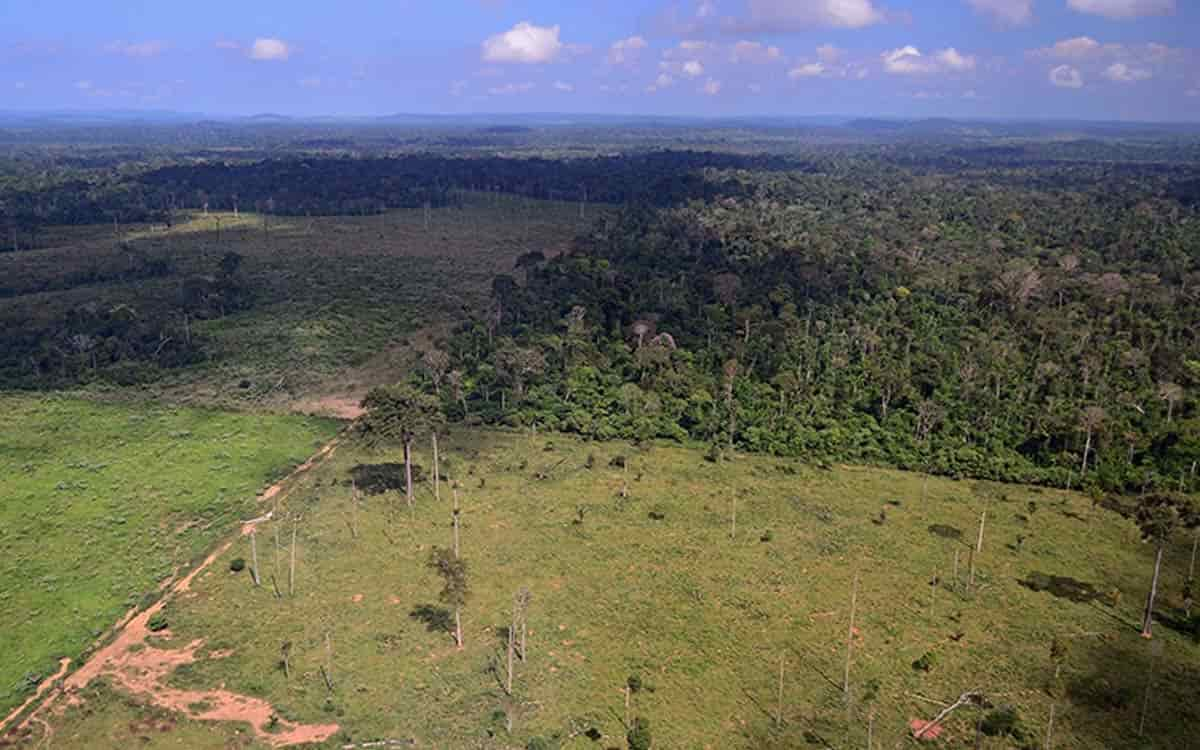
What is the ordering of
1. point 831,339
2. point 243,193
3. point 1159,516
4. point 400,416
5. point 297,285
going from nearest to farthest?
point 1159,516
point 400,416
point 831,339
point 297,285
point 243,193

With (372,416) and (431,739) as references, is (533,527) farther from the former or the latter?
(431,739)

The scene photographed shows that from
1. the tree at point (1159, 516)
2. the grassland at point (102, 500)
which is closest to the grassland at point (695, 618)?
the tree at point (1159, 516)

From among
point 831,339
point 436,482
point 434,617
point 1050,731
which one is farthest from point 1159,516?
point 831,339

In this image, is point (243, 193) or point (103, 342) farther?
point (243, 193)

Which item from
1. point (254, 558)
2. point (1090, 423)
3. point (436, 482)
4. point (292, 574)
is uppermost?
point (1090, 423)

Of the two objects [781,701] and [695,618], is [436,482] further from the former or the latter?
[781,701]

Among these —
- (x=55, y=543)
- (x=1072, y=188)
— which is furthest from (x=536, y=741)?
(x=1072, y=188)
